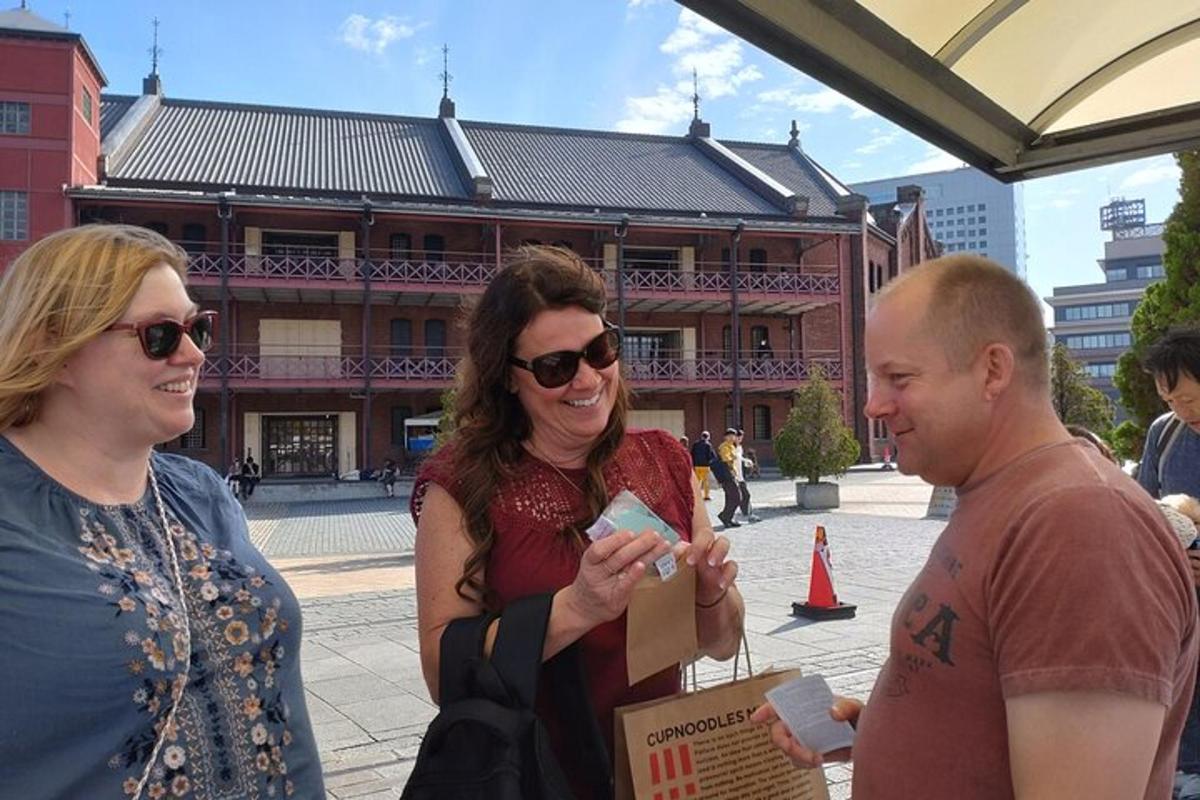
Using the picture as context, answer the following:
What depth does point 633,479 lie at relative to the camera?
2.16 meters

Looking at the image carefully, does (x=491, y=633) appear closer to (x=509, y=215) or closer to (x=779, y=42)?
(x=779, y=42)

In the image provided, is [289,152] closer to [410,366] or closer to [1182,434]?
[410,366]

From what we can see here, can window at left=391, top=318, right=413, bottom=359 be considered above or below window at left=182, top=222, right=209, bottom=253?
below

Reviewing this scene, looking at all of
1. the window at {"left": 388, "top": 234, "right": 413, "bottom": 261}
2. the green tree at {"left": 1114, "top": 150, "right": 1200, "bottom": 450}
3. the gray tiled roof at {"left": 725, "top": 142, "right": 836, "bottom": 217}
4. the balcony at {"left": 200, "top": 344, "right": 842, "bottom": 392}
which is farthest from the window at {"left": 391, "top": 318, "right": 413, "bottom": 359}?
the green tree at {"left": 1114, "top": 150, "right": 1200, "bottom": 450}

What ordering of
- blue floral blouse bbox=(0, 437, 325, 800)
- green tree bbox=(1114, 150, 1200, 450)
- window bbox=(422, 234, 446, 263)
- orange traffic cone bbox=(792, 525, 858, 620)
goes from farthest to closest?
1. window bbox=(422, 234, 446, 263)
2. green tree bbox=(1114, 150, 1200, 450)
3. orange traffic cone bbox=(792, 525, 858, 620)
4. blue floral blouse bbox=(0, 437, 325, 800)

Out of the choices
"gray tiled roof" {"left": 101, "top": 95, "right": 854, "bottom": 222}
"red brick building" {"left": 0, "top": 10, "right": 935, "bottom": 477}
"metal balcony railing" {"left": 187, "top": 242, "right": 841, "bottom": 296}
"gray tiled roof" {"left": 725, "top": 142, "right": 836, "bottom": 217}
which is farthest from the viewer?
"gray tiled roof" {"left": 725, "top": 142, "right": 836, "bottom": 217}

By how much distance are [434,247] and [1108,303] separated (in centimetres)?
9440

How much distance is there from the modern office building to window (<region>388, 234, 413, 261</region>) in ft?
284

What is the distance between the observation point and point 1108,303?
10044 cm

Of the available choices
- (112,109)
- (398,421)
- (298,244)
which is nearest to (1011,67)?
(398,421)

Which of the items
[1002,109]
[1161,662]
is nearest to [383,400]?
[1002,109]

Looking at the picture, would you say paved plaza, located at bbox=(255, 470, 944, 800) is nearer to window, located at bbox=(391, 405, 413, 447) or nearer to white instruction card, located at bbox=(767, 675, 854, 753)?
white instruction card, located at bbox=(767, 675, 854, 753)

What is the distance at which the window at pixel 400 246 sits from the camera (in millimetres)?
31422

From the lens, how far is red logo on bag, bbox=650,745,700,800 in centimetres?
180
